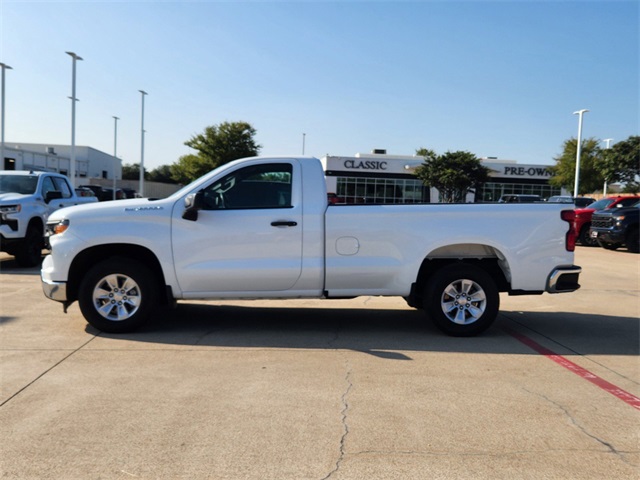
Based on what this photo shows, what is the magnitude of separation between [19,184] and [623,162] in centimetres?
3313

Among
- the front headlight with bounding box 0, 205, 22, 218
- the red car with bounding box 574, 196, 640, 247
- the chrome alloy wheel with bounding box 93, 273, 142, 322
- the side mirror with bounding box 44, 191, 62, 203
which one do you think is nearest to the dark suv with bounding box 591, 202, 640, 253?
the red car with bounding box 574, 196, 640, 247

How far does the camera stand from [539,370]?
5305mm

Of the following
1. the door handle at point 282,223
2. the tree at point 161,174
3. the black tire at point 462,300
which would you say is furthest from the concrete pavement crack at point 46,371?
the tree at point 161,174

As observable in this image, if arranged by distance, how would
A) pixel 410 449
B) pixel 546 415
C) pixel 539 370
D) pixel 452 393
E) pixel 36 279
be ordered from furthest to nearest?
pixel 36 279 < pixel 539 370 < pixel 452 393 < pixel 546 415 < pixel 410 449

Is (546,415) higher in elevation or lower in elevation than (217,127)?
lower

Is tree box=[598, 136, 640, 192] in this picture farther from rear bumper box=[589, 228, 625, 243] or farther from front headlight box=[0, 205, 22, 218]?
front headlight box=[0, 205, 22, 218]

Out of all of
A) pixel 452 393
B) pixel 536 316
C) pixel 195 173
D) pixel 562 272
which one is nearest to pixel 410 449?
pixel 452 393

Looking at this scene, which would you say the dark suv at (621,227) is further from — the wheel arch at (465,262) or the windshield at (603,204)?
the wheel arch at (465,262)

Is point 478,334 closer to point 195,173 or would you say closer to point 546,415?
point 546,415

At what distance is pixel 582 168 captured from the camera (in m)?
49.2

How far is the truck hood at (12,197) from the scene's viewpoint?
11167 millimetres

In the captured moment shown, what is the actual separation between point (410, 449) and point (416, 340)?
2.81m

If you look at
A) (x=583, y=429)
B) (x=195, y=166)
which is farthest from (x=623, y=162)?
(x=195, y=166)

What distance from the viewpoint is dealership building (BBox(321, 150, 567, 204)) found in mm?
58531
